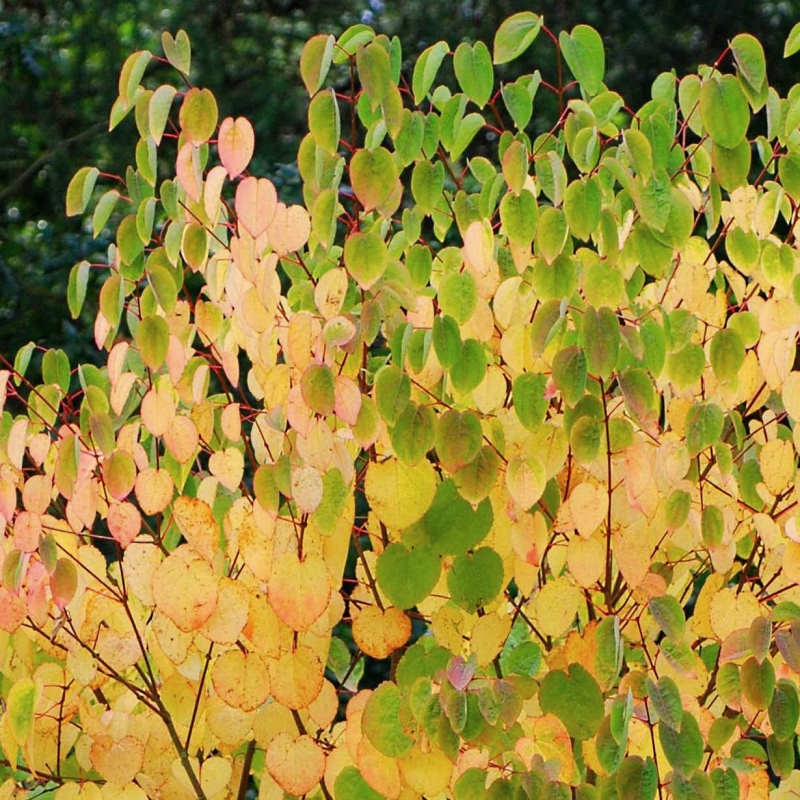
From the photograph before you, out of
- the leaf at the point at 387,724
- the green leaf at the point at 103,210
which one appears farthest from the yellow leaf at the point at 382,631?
the green leaf at the point at 103,210

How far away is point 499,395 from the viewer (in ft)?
5.14

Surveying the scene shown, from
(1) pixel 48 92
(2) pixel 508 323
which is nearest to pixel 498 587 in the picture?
(2) pixel 508 323

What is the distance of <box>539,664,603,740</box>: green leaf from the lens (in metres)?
1.50

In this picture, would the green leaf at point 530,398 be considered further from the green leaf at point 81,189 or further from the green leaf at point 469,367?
the green leaf at point 81,189

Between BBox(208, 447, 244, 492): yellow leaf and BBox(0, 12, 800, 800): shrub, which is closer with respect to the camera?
BBox(0, 12, 800, 800): shrub

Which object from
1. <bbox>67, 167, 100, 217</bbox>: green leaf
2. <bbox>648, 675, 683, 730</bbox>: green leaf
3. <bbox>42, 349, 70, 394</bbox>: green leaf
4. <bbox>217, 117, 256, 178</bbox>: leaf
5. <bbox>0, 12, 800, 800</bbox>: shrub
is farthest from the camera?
<bbox>42, 349, 70, 394</bbox>: green leaf

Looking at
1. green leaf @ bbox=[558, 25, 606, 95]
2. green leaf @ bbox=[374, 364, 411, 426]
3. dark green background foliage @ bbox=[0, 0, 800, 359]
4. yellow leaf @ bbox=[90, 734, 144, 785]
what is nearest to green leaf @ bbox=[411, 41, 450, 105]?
green leaf @ bbox=[558, 25, 606, 95]

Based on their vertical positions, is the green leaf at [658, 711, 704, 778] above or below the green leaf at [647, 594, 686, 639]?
below

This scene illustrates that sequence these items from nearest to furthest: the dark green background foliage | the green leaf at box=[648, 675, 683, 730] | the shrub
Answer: the green leaf at box=[648, 675, 683, 730], the shrub, the dark green background foliage

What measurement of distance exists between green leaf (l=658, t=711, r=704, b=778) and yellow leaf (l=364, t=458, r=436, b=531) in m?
0.34

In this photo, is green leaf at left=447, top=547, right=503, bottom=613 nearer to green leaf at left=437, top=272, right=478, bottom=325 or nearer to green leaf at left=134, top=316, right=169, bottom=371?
green leaf at left=437, top=272, right=478, bottom=325

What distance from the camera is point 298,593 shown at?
4.77 feet

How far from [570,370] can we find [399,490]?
247mm

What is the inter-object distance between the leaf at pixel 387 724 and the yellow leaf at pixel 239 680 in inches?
4.9
